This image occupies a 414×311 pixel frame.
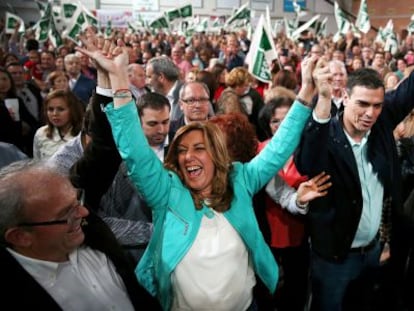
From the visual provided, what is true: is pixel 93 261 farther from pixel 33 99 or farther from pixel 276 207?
pixel 33 99

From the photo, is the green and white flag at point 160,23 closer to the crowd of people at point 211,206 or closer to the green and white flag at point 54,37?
the green and white flag at point 54,37

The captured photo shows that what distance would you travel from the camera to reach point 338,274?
2.45 m

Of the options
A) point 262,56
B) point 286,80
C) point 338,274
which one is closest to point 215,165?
point 338,274

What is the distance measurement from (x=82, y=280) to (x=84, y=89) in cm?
429

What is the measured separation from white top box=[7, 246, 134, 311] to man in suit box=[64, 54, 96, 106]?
4.05 metres

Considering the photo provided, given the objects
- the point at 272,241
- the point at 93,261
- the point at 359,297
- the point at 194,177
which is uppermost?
the point at 194,177

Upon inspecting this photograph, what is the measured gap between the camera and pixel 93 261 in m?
1.67

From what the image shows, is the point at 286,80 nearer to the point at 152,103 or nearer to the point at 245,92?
the point at 245,92

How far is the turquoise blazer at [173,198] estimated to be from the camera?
5.60 feet

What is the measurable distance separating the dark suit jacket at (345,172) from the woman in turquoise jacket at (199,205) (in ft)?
1.16

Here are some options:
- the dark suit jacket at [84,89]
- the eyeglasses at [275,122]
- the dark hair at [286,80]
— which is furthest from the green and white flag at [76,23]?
the eyeglasses at [275,122]

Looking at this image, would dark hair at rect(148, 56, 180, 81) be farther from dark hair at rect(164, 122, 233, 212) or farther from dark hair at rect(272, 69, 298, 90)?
dark hair at rect(164, 122, 233, 212)

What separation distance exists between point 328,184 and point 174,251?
89 centimetres

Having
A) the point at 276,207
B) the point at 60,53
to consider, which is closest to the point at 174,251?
Result: the point at 276,207
